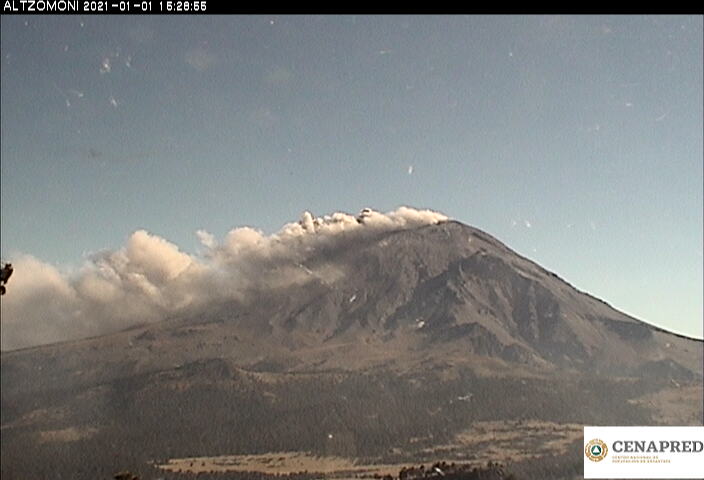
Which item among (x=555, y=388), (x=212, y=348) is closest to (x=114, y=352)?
(x=212, y=348)

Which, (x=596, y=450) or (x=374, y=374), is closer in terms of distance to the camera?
(x=596, y=450)

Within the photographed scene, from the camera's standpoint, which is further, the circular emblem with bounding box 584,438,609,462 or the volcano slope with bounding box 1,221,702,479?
the volcano slope with bounding box 1,221,702,479

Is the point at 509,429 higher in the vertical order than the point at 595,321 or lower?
lower

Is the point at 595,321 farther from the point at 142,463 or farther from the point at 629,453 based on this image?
the point at 629,453
